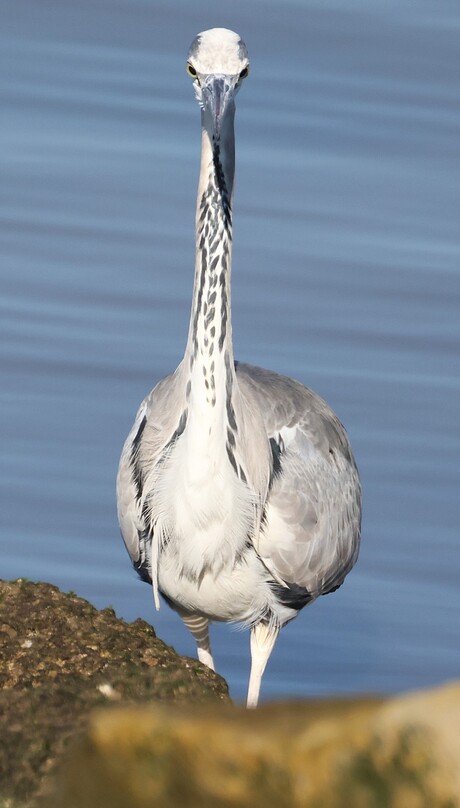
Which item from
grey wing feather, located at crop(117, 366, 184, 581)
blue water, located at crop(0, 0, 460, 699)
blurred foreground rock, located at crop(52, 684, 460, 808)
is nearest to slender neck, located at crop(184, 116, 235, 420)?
grey wing feather, located at crop(117, 366, 184, 581)

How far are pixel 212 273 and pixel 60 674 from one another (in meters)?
1.80

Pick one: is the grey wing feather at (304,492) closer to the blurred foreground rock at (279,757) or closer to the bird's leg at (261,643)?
the bird's leg at (261,643)

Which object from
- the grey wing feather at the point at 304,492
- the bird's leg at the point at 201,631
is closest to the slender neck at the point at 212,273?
the grey wing feather at the point at 304,492

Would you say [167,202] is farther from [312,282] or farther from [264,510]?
[264,510]

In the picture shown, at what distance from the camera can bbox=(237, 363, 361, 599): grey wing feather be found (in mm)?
7387

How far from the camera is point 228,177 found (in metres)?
6.96

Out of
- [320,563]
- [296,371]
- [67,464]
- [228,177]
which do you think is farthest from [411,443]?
[228,177]

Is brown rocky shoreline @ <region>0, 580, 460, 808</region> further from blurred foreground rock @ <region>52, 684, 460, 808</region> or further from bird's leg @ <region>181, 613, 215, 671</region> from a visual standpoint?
bird's leg @ <region>181, 613, 215, 671</region>

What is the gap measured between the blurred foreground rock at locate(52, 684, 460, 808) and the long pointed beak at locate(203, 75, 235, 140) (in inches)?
147

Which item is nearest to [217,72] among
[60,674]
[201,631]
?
[60,674]

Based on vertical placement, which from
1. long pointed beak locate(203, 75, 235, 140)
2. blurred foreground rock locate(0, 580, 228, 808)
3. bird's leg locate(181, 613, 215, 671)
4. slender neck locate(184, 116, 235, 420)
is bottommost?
bird's leg locate(181, 613, 215, 671)

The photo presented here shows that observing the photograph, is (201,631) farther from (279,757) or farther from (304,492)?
(279,757)

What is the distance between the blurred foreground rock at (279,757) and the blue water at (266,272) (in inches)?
212

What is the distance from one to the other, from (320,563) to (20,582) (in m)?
1.58
